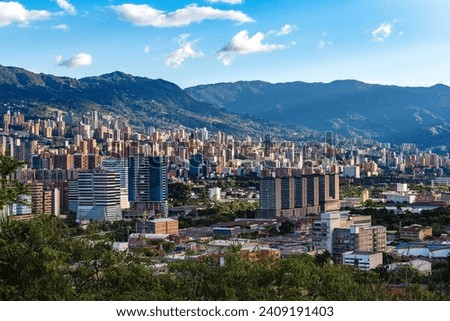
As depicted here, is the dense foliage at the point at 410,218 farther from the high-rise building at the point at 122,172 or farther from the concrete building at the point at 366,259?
the high-rise building at the point at 122,172

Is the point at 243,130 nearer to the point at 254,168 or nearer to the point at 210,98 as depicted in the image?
the point at 210,98

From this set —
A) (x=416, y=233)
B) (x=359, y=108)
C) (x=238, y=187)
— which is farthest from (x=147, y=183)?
(x=359, y=108)

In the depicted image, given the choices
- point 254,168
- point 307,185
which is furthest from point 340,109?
point 307,185

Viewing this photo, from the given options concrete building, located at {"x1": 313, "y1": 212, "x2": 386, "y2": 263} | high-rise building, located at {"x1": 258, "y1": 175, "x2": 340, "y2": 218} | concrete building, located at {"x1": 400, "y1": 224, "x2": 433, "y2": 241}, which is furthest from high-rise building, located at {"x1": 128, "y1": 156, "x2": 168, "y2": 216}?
concrete building, located at {"x1": 313, "y1": 212, "x2": 386, "y2": 263}

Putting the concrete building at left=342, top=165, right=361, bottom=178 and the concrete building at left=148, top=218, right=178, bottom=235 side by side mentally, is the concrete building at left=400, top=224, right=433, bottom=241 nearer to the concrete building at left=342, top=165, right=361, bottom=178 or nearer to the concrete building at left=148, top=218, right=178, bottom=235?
the concrete building at left=148, top=218, right=178, bottom=235

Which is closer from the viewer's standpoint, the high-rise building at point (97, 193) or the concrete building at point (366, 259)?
the concrete building at point (366, 259)

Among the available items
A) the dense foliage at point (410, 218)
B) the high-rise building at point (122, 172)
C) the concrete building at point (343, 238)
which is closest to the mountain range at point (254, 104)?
the high-rise building at point (122, 172)
